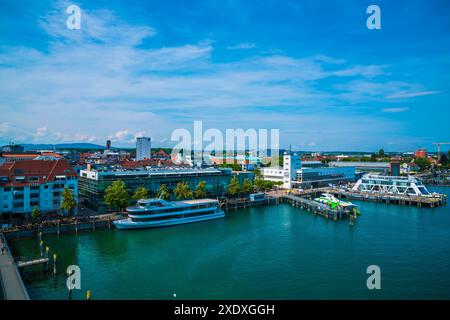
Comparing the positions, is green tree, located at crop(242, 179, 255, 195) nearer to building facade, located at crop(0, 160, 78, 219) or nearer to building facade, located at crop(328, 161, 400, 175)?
building facade, located at crop(0, 160, 78, 219)

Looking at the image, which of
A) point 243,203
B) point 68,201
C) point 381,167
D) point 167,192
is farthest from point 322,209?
point 381,167

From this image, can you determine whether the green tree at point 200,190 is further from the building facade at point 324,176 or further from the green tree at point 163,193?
the building facade at point 324,176

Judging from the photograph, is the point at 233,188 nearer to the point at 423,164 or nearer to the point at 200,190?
the point at 200,190

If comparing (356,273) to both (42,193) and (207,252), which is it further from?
(42,193)

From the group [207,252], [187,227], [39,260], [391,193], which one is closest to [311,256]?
[207,252]

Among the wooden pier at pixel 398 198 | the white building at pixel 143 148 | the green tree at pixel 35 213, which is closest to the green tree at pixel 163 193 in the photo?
the green tree at pixel 35 213
